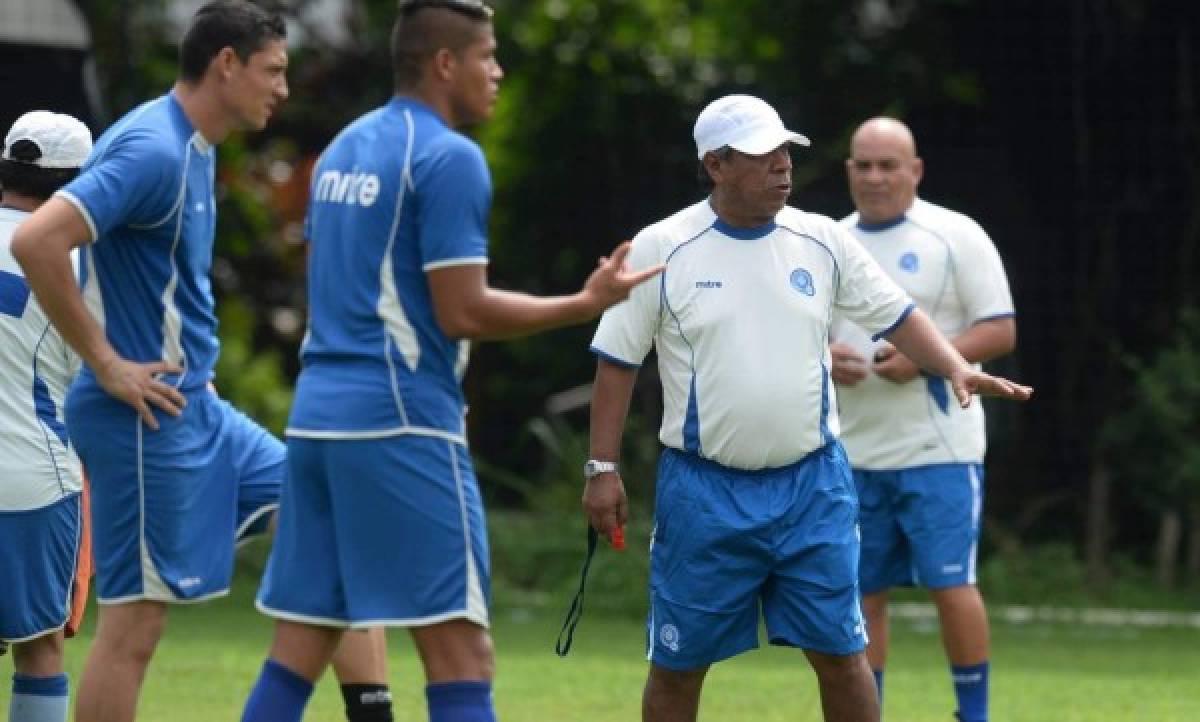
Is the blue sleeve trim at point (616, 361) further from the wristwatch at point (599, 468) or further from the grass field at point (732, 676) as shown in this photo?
the grass field at point (732, 676)

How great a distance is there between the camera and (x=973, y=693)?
895 cm

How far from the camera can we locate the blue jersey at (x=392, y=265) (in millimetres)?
5871

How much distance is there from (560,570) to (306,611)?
9385mm

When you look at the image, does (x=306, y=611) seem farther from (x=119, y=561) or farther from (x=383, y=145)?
(x=383, y=145)

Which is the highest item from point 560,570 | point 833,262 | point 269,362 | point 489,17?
point 489,17

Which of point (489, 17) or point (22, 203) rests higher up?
point (489, 17)

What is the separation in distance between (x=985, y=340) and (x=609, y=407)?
2.14 metres

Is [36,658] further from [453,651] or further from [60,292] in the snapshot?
[453,651]

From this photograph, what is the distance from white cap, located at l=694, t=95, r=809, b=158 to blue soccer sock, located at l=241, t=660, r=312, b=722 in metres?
2.11

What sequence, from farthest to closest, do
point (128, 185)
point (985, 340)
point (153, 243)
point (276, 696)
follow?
point (985, 340)
point (153, 243)
point (128, 185)
point (276, 696)

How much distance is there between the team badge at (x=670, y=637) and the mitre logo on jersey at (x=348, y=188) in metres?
1.90

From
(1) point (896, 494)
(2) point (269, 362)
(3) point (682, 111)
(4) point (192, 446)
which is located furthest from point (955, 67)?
(4) point (192, 446)

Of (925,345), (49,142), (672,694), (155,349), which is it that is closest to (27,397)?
(49,142)

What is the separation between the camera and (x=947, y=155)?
1573 centimetres
